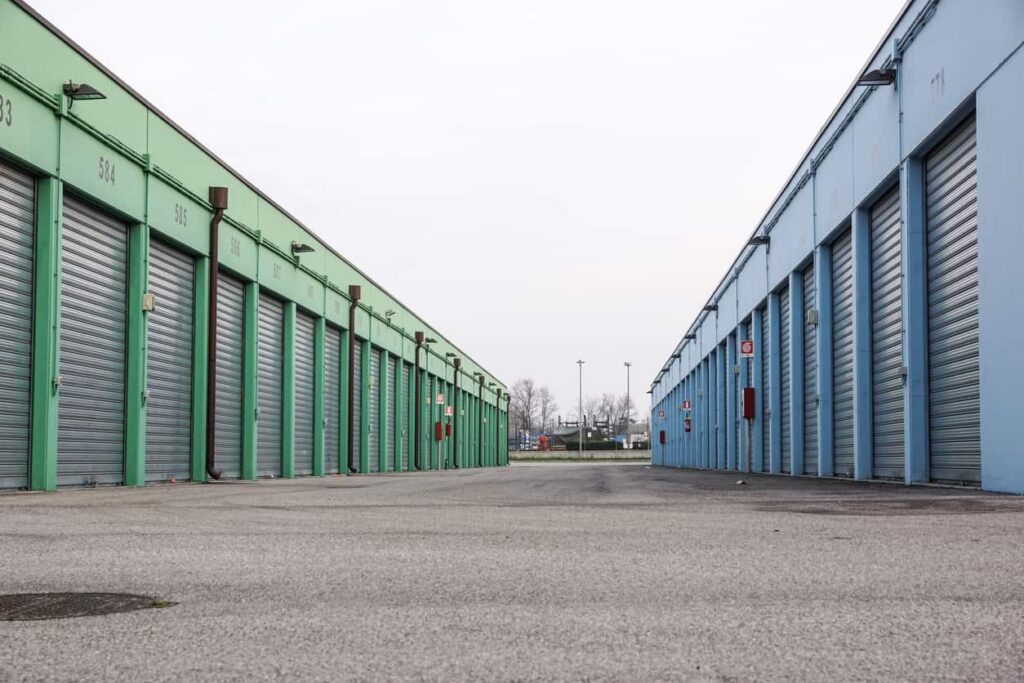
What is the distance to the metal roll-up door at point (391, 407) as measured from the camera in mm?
38938


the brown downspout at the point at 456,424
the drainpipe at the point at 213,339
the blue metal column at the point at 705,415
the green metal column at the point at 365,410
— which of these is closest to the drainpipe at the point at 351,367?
the green metal column at the point at 365,410

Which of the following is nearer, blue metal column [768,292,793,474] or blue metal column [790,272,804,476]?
blue metal column [790,272,804,476]

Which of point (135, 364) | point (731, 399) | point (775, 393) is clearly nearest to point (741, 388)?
point (731, 399)

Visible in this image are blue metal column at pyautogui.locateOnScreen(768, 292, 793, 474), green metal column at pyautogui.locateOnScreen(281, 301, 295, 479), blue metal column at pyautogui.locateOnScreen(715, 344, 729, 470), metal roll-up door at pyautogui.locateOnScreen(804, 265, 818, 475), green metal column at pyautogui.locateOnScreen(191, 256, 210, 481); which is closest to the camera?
green metal column at pyautogui.locateOnScreen(191, 256, 210, 481)

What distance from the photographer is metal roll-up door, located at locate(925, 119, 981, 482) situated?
1298 cm

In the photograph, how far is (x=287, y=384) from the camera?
83.8 feet

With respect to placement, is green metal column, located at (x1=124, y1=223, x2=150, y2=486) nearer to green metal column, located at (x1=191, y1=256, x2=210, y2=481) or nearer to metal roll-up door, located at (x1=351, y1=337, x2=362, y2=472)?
green metal column, located at (x1=191, y1=256, x2=210, y2=481)

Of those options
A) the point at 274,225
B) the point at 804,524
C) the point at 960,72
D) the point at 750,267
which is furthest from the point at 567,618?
the point at 750,267

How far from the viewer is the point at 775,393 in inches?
1075

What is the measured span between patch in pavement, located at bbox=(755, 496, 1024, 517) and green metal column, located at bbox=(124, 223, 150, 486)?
10.7m

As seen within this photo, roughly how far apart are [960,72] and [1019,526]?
8092mm

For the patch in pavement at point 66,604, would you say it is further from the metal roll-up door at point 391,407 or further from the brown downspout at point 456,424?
the brown downspout at point 456,424

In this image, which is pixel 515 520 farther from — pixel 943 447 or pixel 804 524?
pixel 943 447

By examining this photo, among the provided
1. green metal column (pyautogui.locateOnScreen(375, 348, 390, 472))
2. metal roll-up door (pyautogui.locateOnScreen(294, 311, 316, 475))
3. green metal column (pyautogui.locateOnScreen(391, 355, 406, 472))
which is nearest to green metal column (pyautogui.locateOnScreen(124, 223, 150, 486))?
metal roll-up door (pyautogui.locateOnScreen(294, 311, 316, 475))
